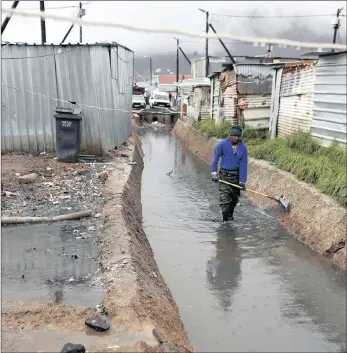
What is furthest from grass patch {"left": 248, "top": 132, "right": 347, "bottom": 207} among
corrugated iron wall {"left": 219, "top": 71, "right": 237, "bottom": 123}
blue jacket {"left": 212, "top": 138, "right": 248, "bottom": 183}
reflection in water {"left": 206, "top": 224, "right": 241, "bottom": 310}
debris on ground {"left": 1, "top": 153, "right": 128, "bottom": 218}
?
debris on ground {"left": 1, "top": 153, "right": 128, "bottom": 218}

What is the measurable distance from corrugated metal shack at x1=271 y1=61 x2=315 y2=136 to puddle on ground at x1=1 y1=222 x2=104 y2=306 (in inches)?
340

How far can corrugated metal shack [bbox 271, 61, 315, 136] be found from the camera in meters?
12.3

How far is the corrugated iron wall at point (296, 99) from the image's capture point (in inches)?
484

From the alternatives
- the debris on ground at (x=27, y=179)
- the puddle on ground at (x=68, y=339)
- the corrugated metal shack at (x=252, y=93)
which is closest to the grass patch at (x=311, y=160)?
the corrugated metal shack at (x=252, y=93)

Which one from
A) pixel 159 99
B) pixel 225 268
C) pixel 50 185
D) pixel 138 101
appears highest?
pixel 159 99

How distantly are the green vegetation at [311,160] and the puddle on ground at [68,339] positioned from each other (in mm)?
5323

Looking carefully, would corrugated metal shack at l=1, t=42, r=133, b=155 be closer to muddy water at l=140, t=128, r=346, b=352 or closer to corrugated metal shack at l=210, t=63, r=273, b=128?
muddy water at l=140, t=128, r=346, b=352

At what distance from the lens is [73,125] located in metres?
10.7

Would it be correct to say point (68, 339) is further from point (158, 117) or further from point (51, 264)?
point (158, 117)

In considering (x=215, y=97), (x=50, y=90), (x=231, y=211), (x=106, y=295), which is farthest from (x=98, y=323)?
(x=215, y=97)

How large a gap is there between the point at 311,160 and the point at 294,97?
4049 mm

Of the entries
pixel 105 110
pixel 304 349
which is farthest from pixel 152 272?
pixel 105 110

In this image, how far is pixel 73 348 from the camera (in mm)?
3244

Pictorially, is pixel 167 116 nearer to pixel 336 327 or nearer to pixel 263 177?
pixel 263 177
